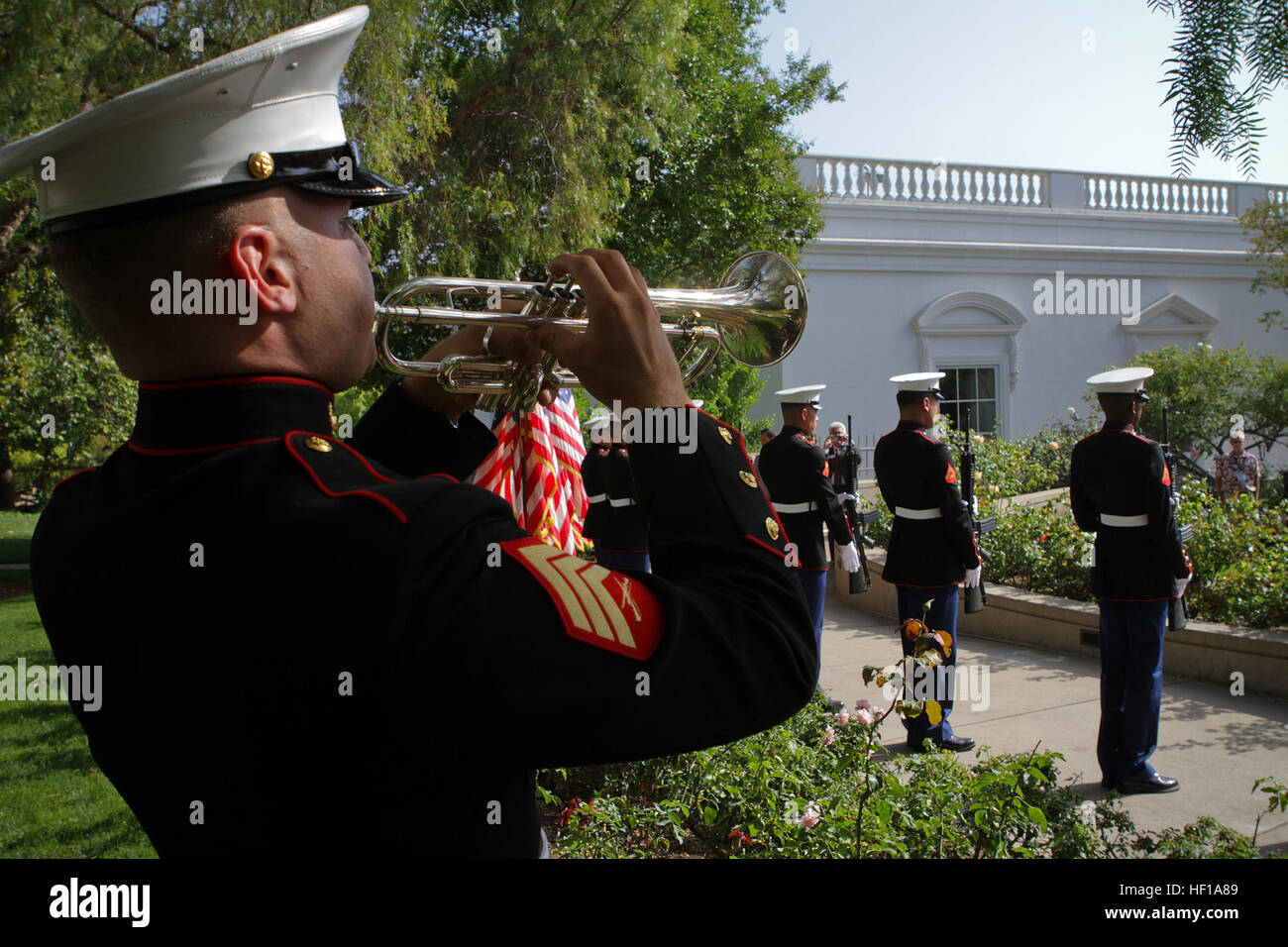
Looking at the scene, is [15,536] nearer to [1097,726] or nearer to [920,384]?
[920,384]

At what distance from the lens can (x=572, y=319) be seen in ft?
6.30

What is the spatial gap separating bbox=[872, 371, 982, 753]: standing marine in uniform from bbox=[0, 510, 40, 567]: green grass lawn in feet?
33.1

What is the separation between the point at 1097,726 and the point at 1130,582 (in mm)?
1232

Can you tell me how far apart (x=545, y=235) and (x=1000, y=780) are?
586 centimetres

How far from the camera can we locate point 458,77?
8.81 metres

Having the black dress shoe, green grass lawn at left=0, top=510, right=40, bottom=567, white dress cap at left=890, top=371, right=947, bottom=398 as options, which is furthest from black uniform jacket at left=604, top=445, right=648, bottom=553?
green grass lawn at left=0, top=510, right=40, bottom=567

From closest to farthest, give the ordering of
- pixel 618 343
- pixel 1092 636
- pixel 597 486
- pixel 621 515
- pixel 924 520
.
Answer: pixel 618 343 < pixel 924 520 < pixel 1092 636 < pixel 621 515 < pixel 597 486

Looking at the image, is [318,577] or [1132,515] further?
[1132,515]

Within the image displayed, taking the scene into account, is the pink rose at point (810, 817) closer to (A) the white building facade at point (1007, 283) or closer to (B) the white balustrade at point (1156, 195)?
(A) the white building facade at point (1007, 283)

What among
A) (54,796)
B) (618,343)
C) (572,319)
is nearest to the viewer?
(618,343)

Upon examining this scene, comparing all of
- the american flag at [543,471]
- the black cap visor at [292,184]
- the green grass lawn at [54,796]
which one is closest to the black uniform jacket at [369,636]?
the black cap visor at [292,184]

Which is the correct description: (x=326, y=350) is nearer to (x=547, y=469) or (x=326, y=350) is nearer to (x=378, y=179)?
(x=378, y=179)

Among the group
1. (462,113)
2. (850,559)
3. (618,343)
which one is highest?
(462,113)

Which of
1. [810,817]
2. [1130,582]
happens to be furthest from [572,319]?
[1130,582]
